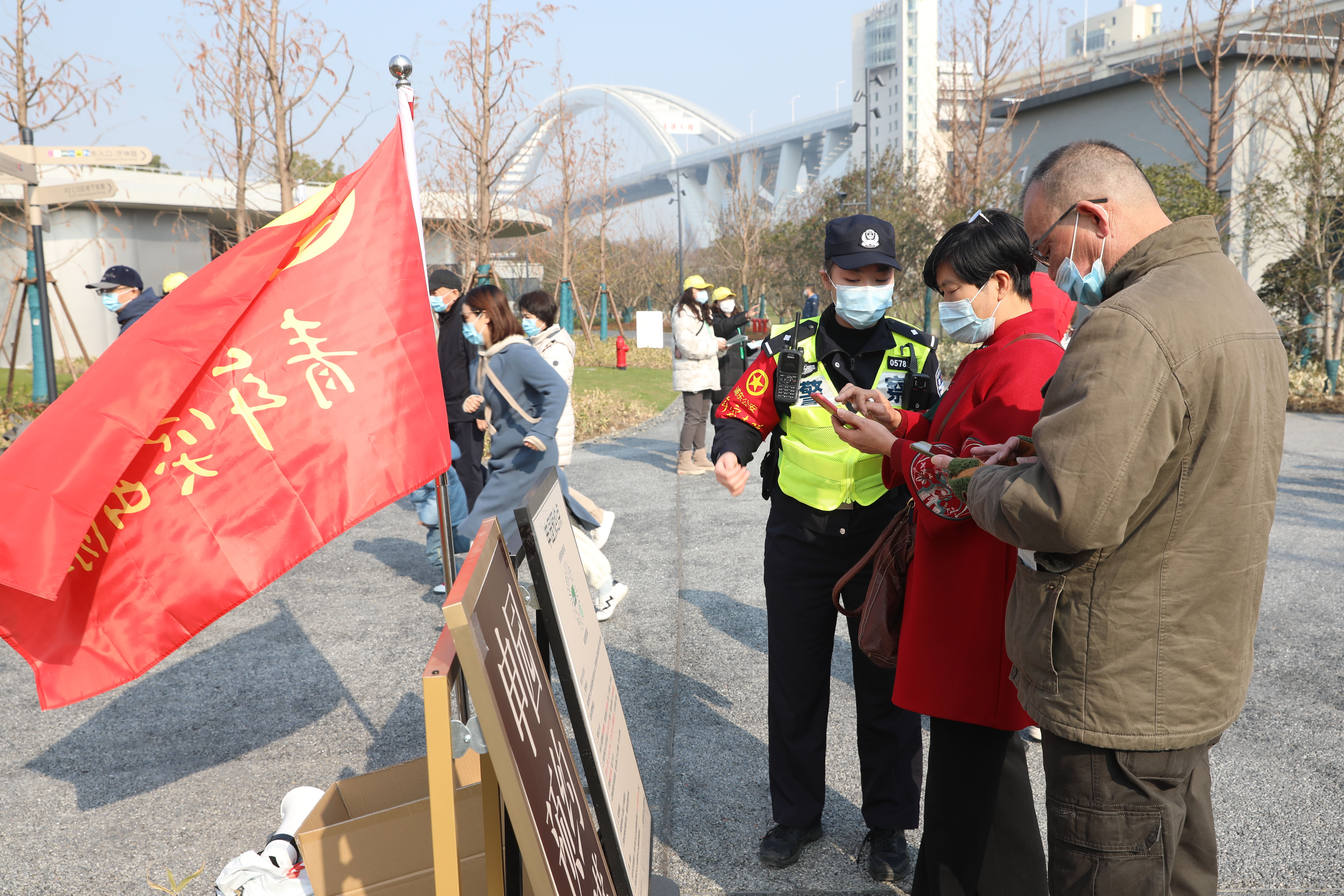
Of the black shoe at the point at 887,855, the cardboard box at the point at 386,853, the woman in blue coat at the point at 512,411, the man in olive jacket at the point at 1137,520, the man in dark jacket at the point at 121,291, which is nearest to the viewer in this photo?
the man in olive jacket at the point at 1137,520

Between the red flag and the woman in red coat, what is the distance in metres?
1.34

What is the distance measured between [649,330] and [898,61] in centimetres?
8927

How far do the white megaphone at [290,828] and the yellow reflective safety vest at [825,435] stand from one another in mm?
1719

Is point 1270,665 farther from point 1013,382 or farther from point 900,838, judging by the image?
point 1013,382

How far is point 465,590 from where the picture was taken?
146cm

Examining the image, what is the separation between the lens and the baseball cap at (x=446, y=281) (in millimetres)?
7105

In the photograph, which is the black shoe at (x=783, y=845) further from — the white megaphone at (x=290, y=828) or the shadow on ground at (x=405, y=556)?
the shadow on ground at (x=405, y=556)

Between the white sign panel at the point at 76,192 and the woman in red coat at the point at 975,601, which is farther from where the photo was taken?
the white sign panel at the point at 76,192

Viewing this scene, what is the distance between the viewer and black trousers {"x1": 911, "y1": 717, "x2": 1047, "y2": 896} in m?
2.33

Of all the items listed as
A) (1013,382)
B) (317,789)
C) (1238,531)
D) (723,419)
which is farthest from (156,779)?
(1238,531)

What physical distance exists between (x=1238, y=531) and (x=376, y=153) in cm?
238

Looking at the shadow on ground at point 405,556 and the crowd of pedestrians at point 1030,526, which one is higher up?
the crowd of pedestrians at point 1030,526

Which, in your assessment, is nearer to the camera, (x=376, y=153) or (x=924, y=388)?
(x=376, y=153)

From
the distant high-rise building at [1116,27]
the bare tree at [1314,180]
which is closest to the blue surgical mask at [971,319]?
the bare tree at [1314,180]
